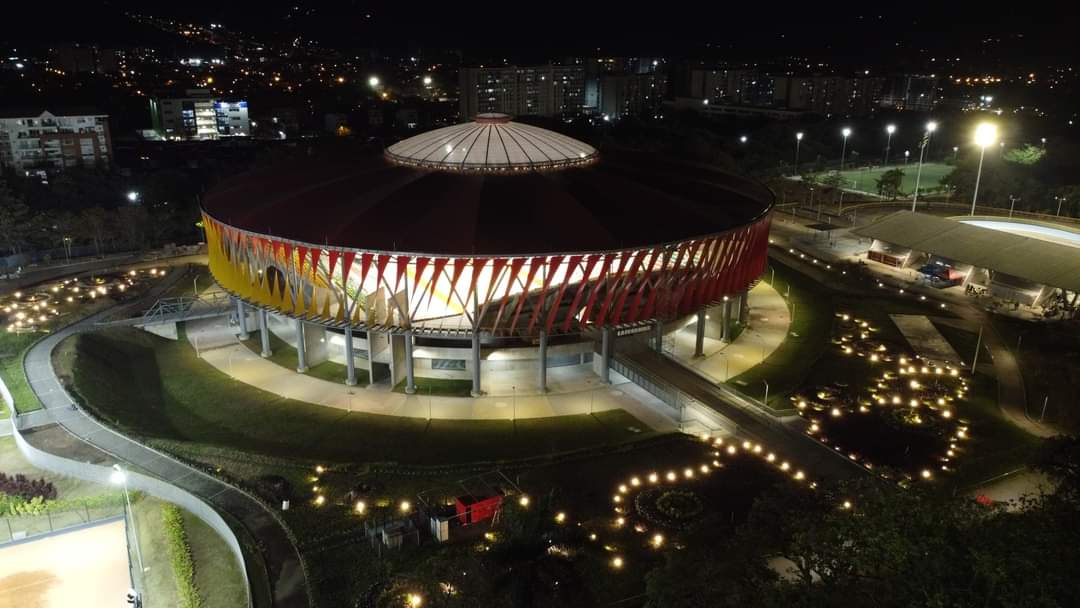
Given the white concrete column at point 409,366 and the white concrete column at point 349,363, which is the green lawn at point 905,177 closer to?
the white concrete column at point 409,366

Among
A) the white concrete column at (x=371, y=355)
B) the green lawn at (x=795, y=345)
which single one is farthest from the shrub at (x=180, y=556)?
the green lawn at (x=795, y=345)

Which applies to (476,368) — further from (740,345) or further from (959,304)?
(959,304)

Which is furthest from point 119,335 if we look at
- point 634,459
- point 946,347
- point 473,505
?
point 946,347

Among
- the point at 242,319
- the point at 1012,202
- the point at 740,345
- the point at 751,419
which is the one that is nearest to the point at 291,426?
the point at 242,319

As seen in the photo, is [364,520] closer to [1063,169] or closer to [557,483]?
[557,483]

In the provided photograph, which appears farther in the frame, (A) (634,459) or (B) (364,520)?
(A) (634,459)
